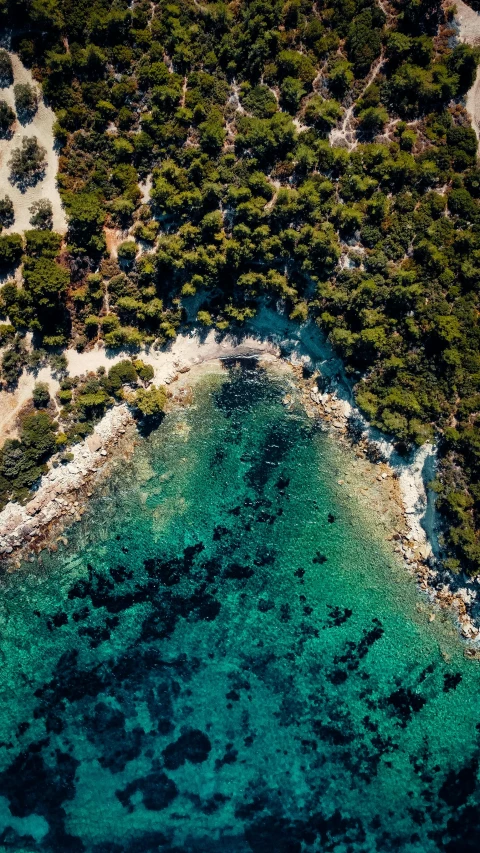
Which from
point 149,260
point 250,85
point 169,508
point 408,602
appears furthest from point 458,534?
point 250,85

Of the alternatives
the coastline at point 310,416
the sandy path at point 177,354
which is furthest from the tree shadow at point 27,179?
the coastline at point 310,416

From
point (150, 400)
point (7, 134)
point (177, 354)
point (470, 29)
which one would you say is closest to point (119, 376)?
→ point (150, 400)

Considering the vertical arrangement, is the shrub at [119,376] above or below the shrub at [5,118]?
below

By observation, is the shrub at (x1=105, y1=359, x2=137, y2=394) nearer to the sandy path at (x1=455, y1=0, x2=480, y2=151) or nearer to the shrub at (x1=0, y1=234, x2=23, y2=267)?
the shrub at (x1=0, y1=234, x2=23, y2=267)

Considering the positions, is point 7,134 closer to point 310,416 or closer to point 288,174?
point 288,174

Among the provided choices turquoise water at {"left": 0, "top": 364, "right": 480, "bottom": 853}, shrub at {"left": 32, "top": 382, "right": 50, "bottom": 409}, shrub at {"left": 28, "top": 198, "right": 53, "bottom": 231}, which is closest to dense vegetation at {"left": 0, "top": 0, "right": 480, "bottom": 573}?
shrub at {"left": 28, "top": 198, "right": 53, "bottom": 231}

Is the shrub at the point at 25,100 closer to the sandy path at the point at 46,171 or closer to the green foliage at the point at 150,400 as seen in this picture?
the sandy path at the point at 46,171
